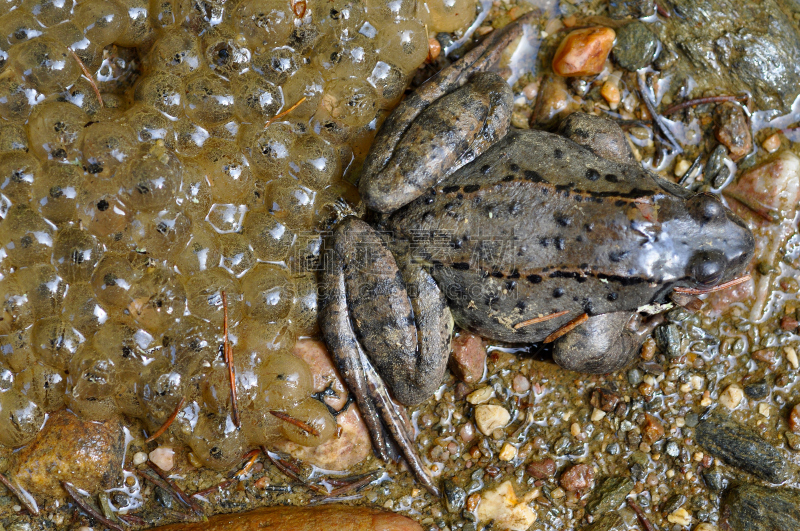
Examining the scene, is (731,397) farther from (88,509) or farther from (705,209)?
(88,509)

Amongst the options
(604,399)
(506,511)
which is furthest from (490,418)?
(604,399)

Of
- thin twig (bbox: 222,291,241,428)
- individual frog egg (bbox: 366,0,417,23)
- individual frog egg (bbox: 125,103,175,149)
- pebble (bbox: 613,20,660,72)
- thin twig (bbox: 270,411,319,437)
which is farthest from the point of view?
pebble (bbox: 613,20,660,72)

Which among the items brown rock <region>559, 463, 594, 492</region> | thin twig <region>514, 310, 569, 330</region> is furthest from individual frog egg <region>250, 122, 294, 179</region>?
brown rock <region>559, 463, 594, 492</region>

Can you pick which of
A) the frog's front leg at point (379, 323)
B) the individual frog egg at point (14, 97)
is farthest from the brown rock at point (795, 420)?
the individual frog egg at point (14, 97)

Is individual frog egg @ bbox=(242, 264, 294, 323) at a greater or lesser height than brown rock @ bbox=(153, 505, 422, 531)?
greater

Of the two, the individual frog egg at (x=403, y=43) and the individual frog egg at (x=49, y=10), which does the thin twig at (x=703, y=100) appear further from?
the individual frog egg at (x=49, y=10)

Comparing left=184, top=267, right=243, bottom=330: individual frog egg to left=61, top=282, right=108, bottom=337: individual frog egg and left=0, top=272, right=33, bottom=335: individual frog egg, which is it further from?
left=0, top=272, right=33, bottom=335: individual frog egg

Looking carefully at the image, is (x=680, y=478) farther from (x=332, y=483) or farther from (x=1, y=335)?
(x=1, y=335)
